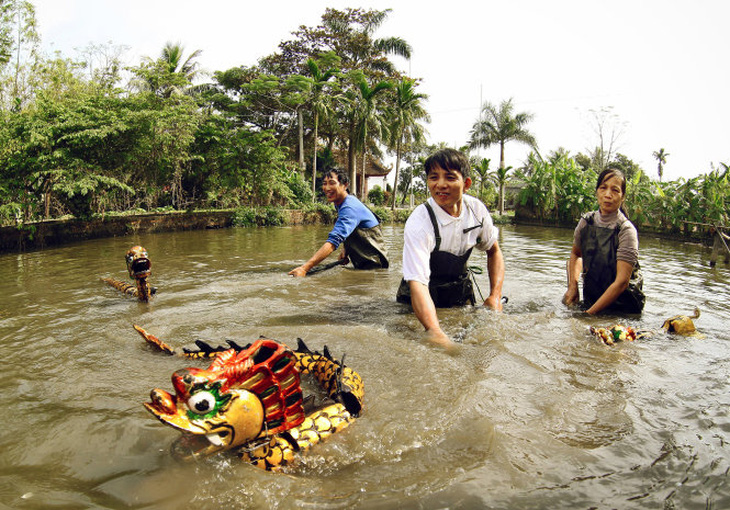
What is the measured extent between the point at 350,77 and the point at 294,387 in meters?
25.7

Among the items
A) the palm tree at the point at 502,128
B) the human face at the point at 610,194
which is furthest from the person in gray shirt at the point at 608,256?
the palm tree at the point at 502,128

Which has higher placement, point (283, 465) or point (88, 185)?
point (88, 185)

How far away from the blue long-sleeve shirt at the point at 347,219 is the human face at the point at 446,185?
2389 mm

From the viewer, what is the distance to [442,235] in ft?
11.7

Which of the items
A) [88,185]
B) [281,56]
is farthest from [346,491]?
[281,56]

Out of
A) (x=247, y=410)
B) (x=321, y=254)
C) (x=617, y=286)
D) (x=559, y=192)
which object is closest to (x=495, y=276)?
(x=617, y=286)

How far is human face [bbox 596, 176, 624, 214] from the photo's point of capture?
4.07 m

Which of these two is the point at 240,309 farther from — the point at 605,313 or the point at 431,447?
the point at 605,313

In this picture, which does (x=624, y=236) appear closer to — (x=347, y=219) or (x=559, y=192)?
(x=347, y=219)

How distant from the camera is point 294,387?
1897mm

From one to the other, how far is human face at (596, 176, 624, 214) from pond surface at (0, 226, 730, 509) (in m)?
1.07

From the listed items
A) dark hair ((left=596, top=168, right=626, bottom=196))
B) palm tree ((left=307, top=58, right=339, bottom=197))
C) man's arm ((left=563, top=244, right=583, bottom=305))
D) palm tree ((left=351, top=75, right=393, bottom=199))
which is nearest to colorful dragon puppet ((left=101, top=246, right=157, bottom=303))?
man's arm ((left=563, top=244, right=583, bottom=305))

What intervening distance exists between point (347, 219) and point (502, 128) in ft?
102

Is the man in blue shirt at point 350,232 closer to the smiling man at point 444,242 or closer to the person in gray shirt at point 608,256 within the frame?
the smiling man at point 444,242
